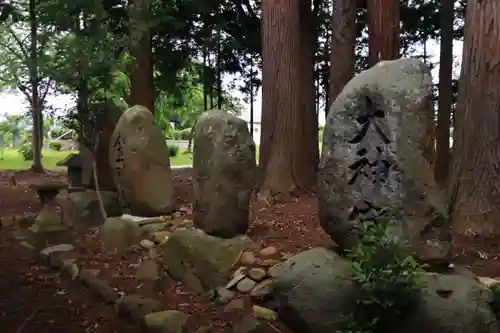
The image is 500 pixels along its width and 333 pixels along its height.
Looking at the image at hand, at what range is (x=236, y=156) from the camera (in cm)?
513

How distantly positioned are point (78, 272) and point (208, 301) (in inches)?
63.7

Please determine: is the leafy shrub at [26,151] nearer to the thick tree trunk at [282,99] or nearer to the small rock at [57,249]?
the thick tree trunk at [282,99]

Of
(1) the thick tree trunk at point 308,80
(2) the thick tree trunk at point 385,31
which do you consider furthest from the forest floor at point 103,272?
(1) the thick tree trunk at point 308,80

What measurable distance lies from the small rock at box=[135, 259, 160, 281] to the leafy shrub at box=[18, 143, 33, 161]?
49.0 ft

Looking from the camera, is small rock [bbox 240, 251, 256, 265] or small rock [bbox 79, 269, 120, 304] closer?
small rock [bbox 240, 251, 256, 265]

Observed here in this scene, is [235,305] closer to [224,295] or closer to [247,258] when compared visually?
[224,295]

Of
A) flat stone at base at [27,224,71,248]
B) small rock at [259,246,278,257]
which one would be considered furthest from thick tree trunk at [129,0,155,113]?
small rock at [259,246,278,257]

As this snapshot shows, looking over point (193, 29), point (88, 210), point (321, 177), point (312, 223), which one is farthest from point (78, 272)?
point (193, 29)

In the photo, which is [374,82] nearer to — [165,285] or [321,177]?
[321,177]

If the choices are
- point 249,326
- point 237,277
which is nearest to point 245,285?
point 237,277

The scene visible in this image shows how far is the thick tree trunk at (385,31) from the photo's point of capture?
7.05 meters

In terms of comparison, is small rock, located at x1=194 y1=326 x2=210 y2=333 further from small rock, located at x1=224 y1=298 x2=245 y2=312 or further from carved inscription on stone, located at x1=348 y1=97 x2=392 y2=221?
carved inscription on stone, located at x1=348 y1=97 x2=392 y2=221

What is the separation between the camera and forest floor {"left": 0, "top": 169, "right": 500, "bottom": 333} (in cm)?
428

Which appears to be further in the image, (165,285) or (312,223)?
(312,223)
